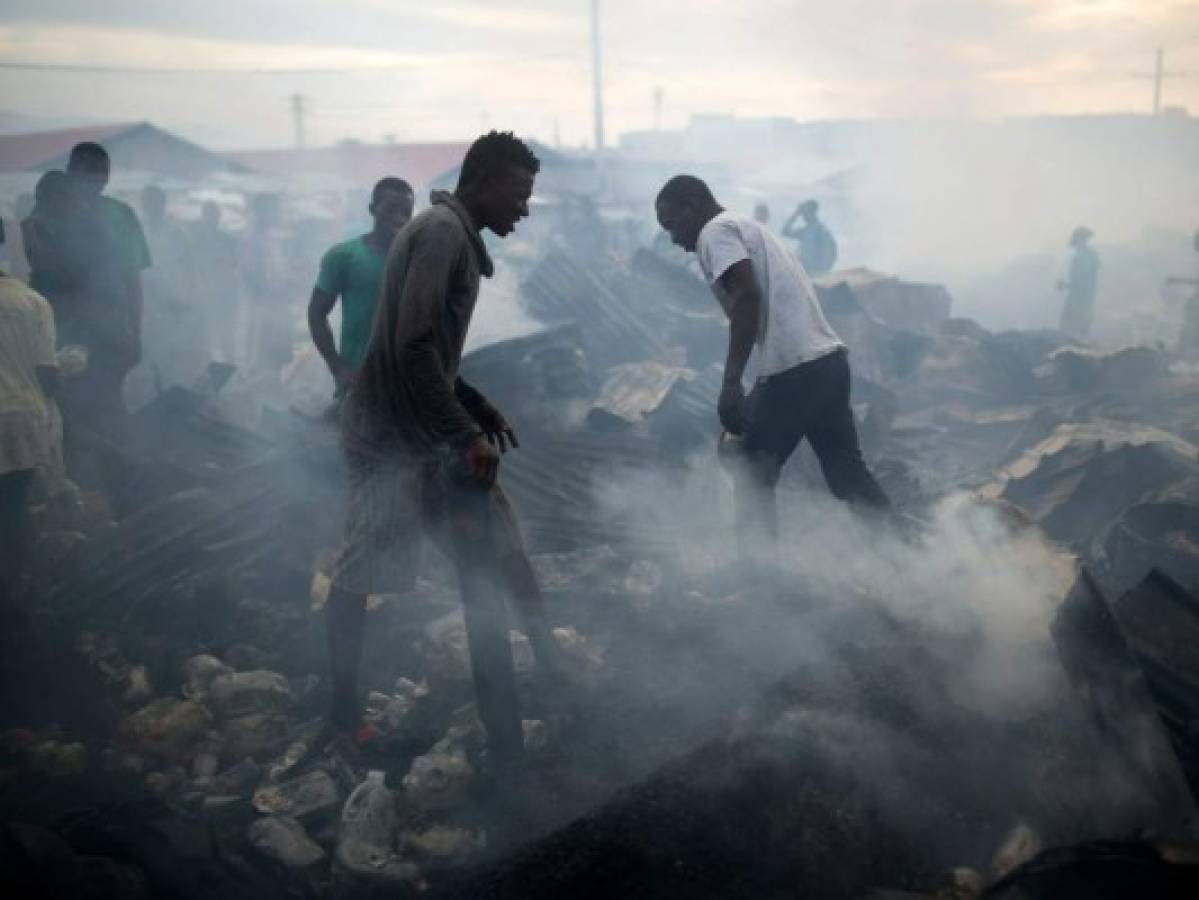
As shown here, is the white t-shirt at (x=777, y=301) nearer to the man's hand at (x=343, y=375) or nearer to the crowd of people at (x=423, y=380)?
the crowd of people at (x=423, y=380)

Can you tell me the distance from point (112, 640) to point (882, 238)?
31109 millimetres

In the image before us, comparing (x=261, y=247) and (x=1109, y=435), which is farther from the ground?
(x=261, y=247)

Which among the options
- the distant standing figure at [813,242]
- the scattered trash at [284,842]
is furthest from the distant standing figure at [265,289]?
the scattered trash at [284,842]

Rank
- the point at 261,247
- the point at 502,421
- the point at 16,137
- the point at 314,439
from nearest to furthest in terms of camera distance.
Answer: the point at 502,421, the point at 314,439, the point at 261,247, the point at 16,137

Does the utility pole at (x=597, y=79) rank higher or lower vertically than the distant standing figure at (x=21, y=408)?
higher

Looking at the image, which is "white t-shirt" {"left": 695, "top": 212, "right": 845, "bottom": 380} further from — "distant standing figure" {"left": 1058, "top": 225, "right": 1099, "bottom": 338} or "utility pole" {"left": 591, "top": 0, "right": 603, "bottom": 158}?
"utility pole" {"left": 591, "top": 0, "right": 603, "bottom": 158}

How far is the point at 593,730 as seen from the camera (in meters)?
3.57

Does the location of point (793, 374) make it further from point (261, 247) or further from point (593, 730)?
point (261, 247)

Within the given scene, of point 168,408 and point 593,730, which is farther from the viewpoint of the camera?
point 168,408

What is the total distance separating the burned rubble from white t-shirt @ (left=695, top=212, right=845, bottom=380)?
1.02 m

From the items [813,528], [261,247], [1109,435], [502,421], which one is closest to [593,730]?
[502,421]

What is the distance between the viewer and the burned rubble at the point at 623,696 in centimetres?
267

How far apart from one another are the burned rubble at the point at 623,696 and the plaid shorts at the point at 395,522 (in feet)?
2.17

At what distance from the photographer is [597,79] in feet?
89.2
